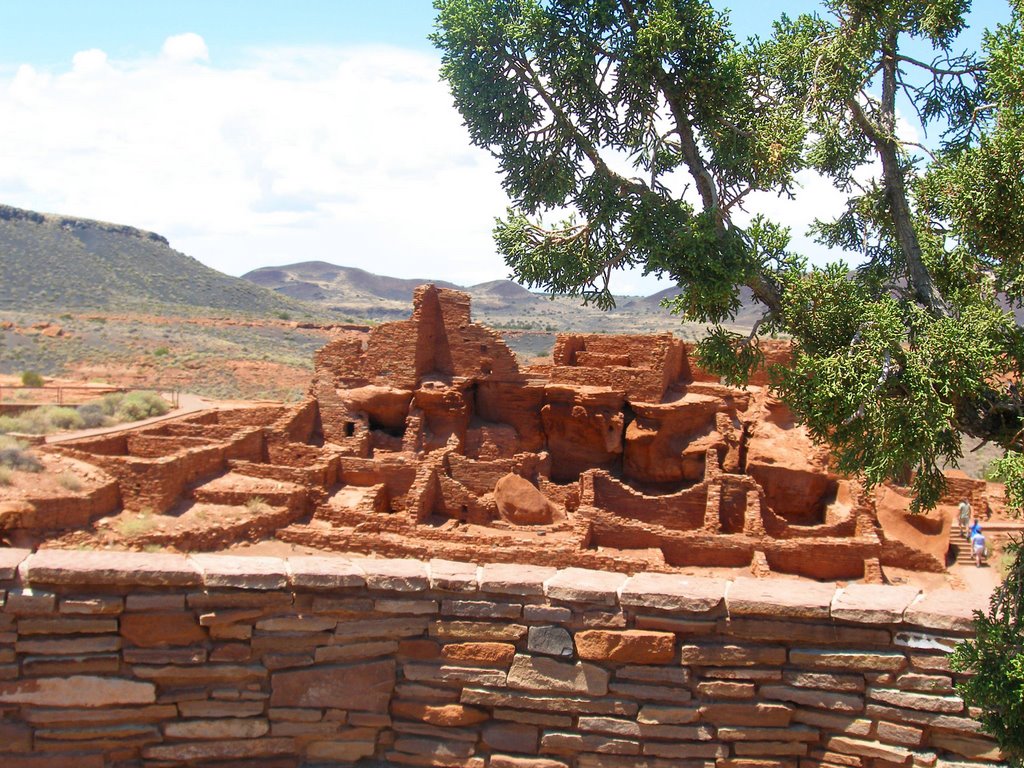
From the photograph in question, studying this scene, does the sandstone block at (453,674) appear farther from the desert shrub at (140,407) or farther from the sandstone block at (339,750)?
the desert shrub at (140,407)

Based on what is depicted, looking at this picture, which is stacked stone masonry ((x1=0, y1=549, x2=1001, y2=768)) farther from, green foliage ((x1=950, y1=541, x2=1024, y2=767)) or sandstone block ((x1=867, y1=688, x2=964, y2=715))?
green foliage ((x1=950, y1=541, x2=1024, y2=767))

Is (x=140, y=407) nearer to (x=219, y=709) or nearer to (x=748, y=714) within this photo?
(x=219, y=709)

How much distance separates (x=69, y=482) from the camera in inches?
633

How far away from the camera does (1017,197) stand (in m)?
6.00

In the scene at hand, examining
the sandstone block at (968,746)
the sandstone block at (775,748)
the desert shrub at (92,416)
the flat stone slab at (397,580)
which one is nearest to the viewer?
the sandstone block at (968,746)

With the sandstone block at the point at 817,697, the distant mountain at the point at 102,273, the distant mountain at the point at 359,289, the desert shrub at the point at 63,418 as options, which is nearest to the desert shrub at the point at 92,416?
the desert shrub at the point at 63,418

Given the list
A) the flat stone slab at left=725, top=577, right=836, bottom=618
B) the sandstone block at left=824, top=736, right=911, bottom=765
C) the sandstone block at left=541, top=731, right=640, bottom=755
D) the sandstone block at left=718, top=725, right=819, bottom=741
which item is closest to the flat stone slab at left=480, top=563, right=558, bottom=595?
the sandstone block at left=541, top=731, right=640, bottom=755

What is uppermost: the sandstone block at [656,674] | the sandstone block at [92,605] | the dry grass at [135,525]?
the sandstone block at [92,605]

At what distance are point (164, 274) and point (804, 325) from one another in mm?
72825

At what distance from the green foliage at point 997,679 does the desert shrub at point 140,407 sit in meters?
21.1

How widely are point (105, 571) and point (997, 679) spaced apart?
4638 millimetres

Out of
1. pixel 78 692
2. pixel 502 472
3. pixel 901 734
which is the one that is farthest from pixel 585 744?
pixel 502 472

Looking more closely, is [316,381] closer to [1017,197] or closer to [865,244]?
[865,244]

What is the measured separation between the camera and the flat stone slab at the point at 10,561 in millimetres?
4898
